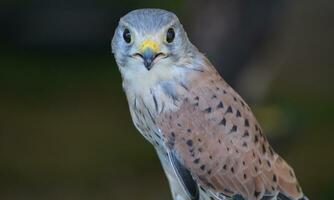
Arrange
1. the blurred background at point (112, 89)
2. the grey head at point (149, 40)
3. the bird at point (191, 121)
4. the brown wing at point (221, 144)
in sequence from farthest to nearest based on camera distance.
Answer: the blurred background at point (112, 89)
the brown wing at point (221, 144)
the bird at point (191, 121)
the grey head at point (149, 40)

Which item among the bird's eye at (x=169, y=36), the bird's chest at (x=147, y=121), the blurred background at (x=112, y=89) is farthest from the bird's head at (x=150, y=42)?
the blurred background at (x=112, y=89)

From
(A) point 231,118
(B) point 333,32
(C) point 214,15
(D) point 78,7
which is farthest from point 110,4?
(A) point 231,118

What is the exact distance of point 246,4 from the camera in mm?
7840

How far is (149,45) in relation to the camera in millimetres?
5203

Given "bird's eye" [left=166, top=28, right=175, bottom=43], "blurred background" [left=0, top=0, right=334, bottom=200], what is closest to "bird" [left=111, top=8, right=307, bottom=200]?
"bird's eye" [left=166, top=28, right=175, bottom=43]

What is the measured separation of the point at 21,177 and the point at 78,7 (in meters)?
2.76

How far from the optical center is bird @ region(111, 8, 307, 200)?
5.34 meters

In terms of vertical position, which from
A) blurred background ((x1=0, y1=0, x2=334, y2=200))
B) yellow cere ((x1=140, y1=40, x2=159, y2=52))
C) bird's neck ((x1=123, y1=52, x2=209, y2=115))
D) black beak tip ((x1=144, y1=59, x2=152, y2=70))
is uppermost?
yellow cere ((x1=140, y1=40, x2=159, y2=52))

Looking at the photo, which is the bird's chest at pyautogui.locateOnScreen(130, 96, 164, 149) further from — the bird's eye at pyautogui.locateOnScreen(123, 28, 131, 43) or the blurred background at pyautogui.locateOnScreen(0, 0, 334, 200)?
the blurred background at pyautogui.locateOnScreen(0, 0, 334, 200)

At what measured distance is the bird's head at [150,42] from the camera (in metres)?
5.25

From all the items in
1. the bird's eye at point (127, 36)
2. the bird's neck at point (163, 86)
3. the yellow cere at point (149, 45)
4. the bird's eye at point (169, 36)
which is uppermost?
the bird's eye at point (169, 36)

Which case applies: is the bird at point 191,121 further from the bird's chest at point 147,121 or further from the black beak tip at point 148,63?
the black beak tip at point 148,63

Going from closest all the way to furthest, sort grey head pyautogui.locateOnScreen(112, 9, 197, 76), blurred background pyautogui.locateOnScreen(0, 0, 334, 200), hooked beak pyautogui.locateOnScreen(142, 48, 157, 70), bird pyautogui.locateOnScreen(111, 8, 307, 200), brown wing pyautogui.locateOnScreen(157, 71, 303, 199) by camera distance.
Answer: hooked beak pyautogui.locateOnScreen(142, 48, 157, 70) → grey head pyautogui.locateOnScreen(112, 9, 197, 76) → bird pyautogui.locateOnScreen(111, 8, 307, 200) → brown wing pyautogui.locateOnScreen(157, 71, 303, 199) → blurred background pyautogui.locateOnScreen(0, 0, 334, 200)

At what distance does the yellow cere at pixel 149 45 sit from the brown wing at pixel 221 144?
37 cm
